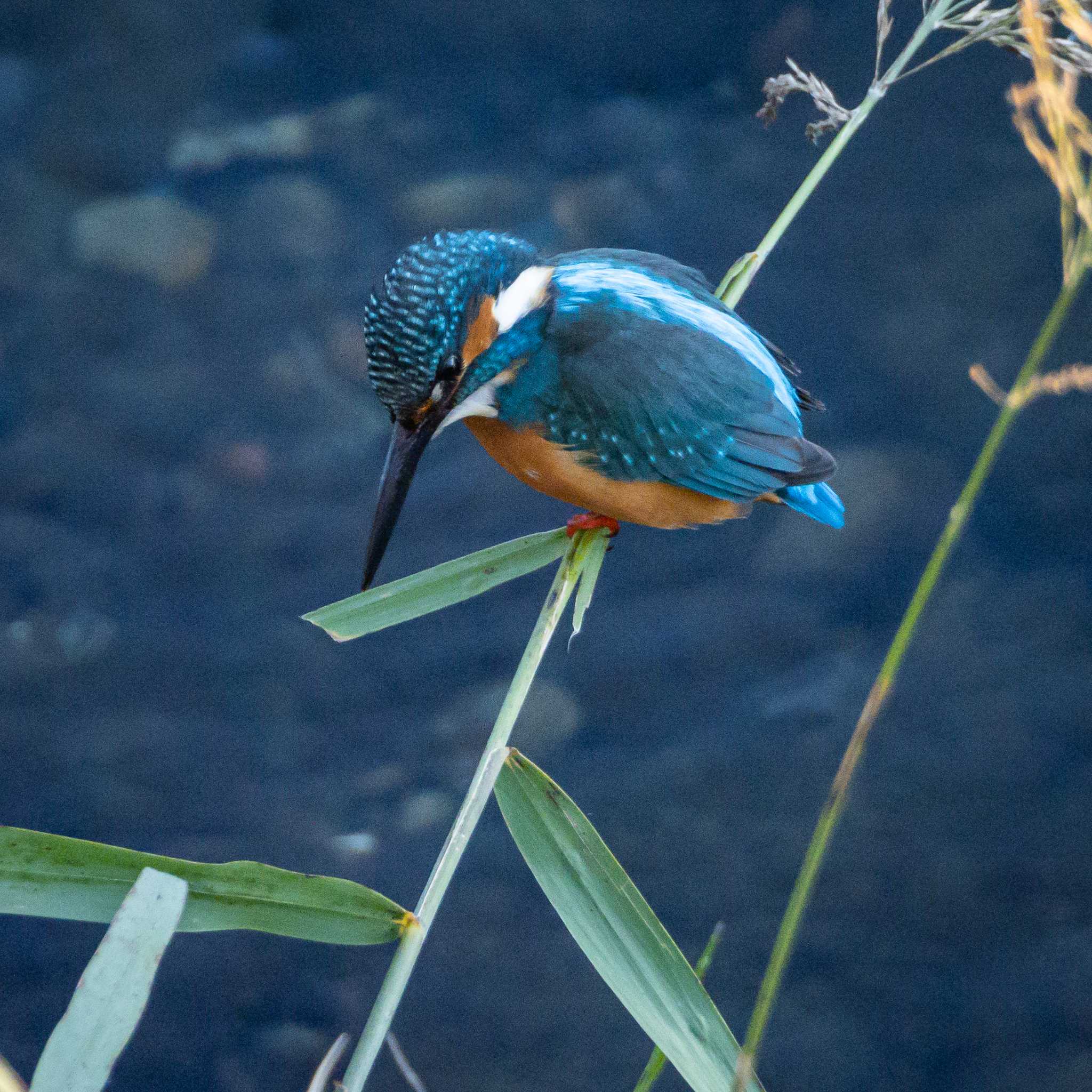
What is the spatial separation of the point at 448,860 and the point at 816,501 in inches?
37.1

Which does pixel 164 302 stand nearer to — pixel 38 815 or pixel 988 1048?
pixel 38 815

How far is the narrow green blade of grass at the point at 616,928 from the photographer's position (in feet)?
3.11

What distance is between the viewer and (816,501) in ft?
5.48

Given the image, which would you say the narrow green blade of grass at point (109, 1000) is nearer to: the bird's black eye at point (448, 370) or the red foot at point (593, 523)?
the bird's black eye at point (448, 370)

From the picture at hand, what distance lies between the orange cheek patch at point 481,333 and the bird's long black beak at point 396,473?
8 centimetres

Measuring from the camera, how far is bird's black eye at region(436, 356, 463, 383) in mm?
1192

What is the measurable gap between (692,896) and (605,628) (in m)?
0.51

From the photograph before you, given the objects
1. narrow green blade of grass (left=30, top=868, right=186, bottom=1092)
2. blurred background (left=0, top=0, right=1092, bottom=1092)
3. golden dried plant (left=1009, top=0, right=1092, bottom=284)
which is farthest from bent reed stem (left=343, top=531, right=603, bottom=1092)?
blurred background (left=0, top=0, right=1092, bottom=1092)

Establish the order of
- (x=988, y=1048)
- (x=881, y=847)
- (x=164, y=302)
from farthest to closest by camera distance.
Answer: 1. (x=164, y=302)
2. (x=881, y=847)
3. (x=988, y=1048)

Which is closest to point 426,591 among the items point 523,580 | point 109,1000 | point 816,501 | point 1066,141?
point 109,1000

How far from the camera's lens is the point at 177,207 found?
96.9 inches

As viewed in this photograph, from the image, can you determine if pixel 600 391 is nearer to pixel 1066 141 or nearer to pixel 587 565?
pixel 587 565

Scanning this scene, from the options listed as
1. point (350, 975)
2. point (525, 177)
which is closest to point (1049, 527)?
point (525, 177)

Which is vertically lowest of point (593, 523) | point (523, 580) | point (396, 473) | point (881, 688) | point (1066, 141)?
A: point (523, 580)
